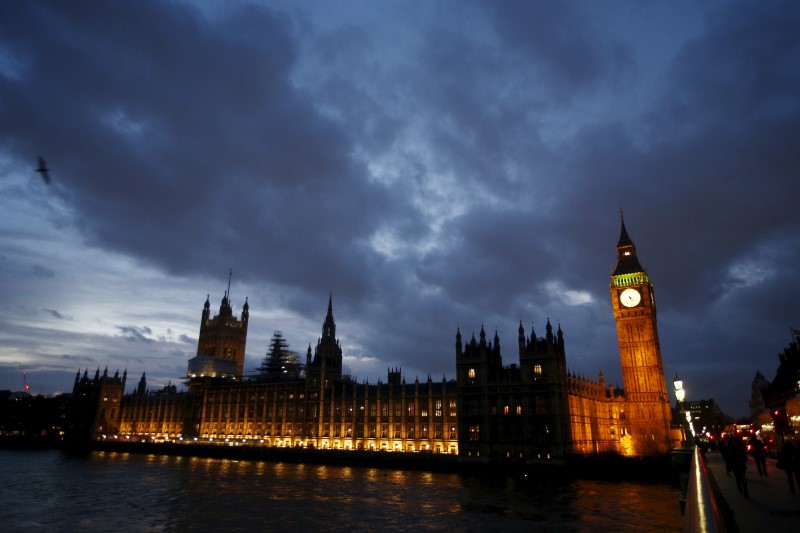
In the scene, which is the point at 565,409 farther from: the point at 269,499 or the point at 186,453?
the point at 186,453

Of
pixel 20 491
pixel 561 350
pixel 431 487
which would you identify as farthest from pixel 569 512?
pixel 20 491

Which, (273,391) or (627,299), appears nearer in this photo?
(627,299)

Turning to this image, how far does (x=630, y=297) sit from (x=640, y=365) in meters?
15.3

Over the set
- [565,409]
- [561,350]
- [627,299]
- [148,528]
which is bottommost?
[148,528]

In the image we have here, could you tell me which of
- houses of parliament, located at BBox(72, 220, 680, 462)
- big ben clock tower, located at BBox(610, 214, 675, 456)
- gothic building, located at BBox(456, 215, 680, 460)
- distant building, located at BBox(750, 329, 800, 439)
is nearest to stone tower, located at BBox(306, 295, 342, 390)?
houses of parliament, located at BBox(72, 220, 680, 462)

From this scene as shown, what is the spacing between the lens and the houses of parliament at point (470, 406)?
88.8 m

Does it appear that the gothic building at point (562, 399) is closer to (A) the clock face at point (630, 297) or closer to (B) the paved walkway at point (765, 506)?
(A) the clock face at point (630, 297)

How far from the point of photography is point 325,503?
170 feet

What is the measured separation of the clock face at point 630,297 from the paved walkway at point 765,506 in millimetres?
92355

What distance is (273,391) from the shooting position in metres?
138

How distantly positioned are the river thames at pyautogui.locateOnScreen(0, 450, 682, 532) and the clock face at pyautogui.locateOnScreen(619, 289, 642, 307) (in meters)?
55.5

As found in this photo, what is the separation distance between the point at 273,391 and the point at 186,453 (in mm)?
25935

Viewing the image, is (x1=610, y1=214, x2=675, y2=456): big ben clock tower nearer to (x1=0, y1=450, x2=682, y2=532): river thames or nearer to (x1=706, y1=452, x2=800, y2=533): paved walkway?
(x1=0, y1=450, x2=682, y2=532): river thames

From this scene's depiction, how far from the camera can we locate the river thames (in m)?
41.6
